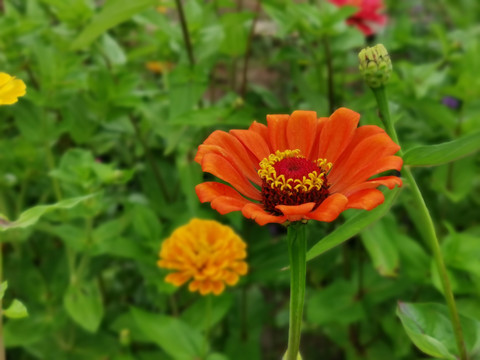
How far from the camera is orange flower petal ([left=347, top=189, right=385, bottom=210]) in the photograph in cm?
35

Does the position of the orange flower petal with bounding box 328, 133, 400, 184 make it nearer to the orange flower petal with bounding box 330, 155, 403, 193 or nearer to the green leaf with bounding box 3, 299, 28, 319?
the orange flower petal with bounding box 330, 155, 403, 193

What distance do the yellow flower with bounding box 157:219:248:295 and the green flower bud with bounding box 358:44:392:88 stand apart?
0.91 ft

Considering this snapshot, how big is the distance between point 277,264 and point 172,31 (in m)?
0.39

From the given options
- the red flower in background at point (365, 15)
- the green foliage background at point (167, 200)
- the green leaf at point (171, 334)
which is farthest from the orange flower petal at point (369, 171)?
the red flower in background at point (365, 15)

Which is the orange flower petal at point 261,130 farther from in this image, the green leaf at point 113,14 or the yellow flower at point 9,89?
the green leaf at point 113,14

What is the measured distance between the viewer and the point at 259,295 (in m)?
1.02

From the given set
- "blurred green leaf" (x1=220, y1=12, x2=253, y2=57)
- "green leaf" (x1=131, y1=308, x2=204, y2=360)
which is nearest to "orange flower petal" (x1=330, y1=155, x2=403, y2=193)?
"green leaf" (x1=131, y1=308, x2=204, y2=360)

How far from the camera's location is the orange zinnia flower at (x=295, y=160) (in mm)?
398

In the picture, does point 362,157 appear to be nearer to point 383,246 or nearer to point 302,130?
point 302,130

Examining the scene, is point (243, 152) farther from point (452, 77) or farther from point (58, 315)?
point (452, 77)

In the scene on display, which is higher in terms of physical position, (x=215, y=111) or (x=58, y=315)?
(x=215, y=111)

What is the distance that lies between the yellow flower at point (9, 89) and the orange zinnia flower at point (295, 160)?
6.1 inches

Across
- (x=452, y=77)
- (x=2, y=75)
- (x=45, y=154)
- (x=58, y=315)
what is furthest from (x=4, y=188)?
(x=452, y=77)

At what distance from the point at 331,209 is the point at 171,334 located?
45 cm
